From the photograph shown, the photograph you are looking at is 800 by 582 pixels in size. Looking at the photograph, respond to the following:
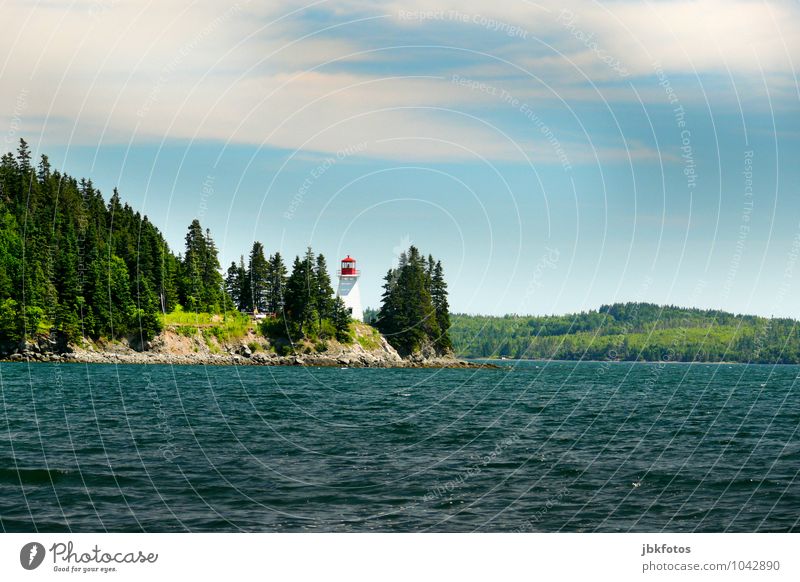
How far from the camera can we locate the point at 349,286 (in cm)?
18150

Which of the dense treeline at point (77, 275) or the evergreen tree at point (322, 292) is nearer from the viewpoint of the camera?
the dense treeline at point (77, 275)

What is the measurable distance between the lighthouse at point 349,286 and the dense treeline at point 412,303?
663 centimetres

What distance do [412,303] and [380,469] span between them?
489 feet

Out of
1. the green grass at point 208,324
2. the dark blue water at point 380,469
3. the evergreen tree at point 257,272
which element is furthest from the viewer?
the evergreen tree at point 257,272

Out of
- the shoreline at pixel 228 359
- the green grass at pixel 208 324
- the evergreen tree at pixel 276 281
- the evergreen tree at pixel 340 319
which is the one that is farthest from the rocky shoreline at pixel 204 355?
the evergreen tree at pixel 276 281

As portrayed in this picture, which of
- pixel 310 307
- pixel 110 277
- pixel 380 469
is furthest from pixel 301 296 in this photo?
pixel 380 469

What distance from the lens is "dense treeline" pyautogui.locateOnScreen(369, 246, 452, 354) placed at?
591 feet

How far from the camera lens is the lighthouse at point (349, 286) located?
178350mm

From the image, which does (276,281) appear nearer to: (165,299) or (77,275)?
(165,299)

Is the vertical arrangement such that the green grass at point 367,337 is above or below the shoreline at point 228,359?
above

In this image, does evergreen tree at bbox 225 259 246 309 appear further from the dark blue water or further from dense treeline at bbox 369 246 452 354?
the dark blue water

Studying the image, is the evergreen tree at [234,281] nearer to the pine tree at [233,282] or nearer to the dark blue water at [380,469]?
the pine tree at [233,282]

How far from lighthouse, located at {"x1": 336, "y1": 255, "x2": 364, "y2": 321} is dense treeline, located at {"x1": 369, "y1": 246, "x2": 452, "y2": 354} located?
6632mm

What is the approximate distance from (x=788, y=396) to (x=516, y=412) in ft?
176
